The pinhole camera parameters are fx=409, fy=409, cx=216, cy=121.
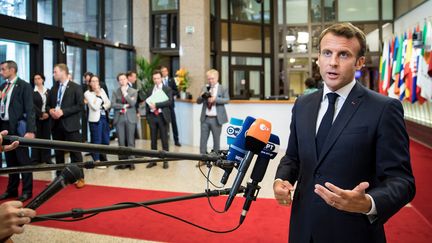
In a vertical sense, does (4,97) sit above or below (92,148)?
above

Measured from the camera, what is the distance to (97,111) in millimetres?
6516

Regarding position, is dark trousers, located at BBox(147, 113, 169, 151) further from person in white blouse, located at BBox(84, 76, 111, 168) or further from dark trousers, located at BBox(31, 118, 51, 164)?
dark trousers, located at BBox(31, 118, 51, 164)

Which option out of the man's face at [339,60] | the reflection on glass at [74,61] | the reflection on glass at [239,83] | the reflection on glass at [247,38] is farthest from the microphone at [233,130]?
the reflection on glass at [247,38]

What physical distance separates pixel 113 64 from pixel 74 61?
5.85 ft

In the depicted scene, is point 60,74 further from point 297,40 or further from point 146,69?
point 297,40

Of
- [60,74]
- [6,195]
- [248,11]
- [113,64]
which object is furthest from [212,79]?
[248,11]

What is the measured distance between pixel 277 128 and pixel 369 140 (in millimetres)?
6793

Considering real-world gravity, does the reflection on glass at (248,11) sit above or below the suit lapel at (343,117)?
above

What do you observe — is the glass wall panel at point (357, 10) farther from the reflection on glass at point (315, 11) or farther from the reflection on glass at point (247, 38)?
the reflection on glass at point (247, 38)

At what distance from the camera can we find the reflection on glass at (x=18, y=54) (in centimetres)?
645

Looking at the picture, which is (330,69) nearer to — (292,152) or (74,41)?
(292,152)

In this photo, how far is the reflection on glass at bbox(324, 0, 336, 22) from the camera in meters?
12.9

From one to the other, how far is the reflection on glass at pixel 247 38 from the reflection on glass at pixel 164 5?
2455 mm

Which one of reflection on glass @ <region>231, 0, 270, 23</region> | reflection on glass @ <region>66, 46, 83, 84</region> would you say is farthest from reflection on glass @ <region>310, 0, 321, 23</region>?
reflection on glass @ <region>66, 46, 83, 84</region>
